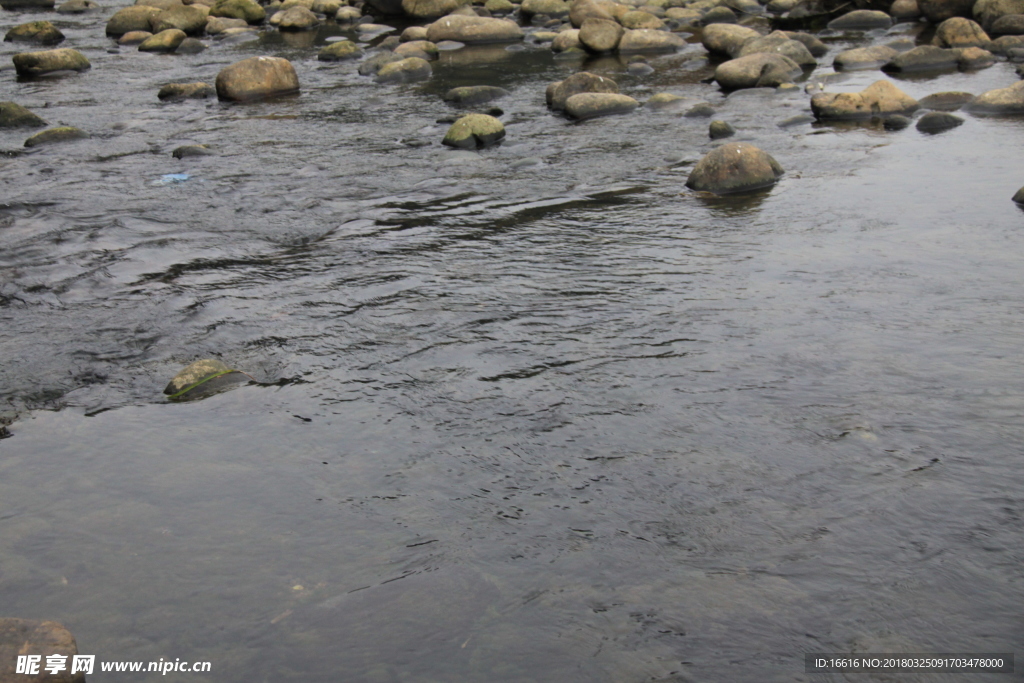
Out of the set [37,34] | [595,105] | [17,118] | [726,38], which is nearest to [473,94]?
[595,105]

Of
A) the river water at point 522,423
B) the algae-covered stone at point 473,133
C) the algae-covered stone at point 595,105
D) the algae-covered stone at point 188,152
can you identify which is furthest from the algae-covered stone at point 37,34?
the algae-covered stone at point 595,105

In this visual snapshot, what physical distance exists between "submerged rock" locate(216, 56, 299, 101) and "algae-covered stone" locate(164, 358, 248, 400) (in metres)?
8.54

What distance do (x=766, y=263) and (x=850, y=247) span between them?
70 centimetres

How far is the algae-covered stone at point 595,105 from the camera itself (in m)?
10.5

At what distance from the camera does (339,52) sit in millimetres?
15188

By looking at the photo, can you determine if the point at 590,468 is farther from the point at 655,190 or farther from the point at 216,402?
the point at 655,190

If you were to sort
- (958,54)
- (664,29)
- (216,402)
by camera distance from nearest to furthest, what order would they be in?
(216,402) → (958,54) → (664,29)

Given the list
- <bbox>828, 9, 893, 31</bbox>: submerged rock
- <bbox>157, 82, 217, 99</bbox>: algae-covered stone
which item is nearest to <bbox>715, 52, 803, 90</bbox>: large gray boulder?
<bbox>828, 9, 893, 31</bbox>: submerged rock

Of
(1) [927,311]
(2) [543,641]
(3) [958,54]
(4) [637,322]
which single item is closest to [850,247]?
(1) [927,311]

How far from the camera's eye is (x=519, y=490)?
371 cm

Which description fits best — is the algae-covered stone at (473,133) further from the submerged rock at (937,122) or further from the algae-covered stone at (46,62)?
the algae-covered stone at (46,62)

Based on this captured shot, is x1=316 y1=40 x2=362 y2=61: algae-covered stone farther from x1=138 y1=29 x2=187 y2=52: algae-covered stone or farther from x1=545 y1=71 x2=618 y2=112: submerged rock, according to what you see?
x1=545 y1=71 x2=618 y2=112: submerged rock

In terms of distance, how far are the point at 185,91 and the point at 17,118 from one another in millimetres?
2352

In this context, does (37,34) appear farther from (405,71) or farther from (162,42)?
(405,71)
